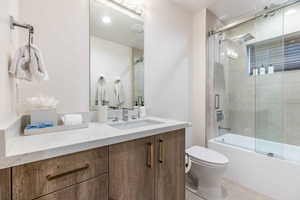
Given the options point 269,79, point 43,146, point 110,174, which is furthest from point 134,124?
point 269,79

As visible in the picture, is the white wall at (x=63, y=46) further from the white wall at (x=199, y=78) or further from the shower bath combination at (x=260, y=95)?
the shower bath combination at (x=260, y=95)

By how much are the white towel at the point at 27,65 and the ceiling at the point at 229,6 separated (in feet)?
5.93

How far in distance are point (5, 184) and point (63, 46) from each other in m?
0.99

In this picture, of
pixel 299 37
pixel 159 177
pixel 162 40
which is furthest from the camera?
pixel 299 37

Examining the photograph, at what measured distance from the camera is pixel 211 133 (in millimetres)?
2262

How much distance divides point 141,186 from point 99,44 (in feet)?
4.08

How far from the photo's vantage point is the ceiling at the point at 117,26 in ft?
4.38

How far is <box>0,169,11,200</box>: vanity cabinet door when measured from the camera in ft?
1.76

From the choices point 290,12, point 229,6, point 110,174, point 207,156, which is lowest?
point 207,156

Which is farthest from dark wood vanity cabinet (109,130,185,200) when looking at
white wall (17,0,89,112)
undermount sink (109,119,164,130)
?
white wall (17,0,89,112)

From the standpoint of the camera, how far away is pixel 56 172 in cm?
65

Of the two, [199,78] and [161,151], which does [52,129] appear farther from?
[199,78]

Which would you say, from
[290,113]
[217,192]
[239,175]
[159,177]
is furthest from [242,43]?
[159,177]

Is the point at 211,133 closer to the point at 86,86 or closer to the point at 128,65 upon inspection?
the point at 128,65
